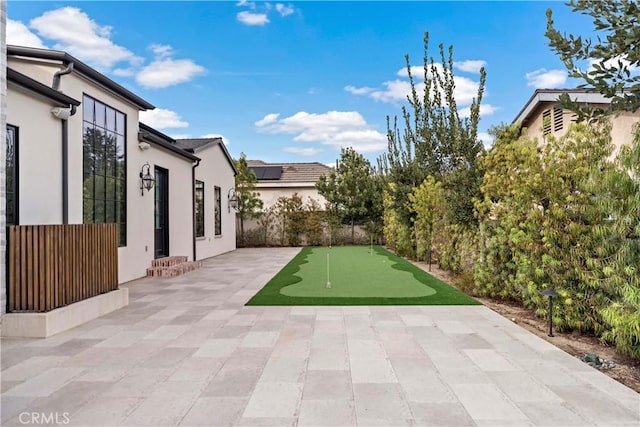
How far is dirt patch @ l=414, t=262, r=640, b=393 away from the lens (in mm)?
3672

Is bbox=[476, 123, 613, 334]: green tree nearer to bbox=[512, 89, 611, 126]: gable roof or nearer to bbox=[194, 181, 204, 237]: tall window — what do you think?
bbox=[512, 89, 611, 126]: gable roof

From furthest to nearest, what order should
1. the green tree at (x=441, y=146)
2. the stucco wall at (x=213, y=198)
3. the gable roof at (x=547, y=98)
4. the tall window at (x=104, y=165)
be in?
1. the stucco wall at (x=213, y=198)
2. the green tree at (x=441, y=146)
3. the tall window at (x=104, y=165)
4. the gable roof at (x=547, y=98)

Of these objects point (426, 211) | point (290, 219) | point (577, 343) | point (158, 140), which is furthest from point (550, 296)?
point (290, 219)

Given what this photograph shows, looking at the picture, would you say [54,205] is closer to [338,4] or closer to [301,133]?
[338,4]

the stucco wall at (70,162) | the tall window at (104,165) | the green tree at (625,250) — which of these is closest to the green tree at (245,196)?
the stucco wall at (70,162)

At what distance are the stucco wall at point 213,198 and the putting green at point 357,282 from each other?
481 cm

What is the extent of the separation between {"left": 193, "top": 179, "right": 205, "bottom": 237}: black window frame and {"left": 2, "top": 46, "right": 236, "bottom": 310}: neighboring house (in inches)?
30.8

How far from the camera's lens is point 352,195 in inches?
821

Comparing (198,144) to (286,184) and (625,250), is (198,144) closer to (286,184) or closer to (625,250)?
(286,184)

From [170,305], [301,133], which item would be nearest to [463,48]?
[170,305]

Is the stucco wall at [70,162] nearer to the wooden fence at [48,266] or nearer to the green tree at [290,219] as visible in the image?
the wooden fence at [48,266]

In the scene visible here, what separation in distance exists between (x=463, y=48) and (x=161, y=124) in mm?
14156

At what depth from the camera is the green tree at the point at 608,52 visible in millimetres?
2381

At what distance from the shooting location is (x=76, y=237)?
18.4 ft
